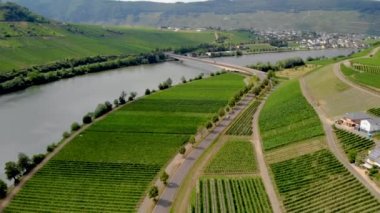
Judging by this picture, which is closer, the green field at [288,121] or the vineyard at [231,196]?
the vineyard at [231,196]

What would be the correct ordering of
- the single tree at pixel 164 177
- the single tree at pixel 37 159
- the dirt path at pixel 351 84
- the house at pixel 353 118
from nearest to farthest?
the single tree at pixel 164 177
the house at pixel 353 118
the single tree at pixel 37 159
the dirt path at pixel 351 84

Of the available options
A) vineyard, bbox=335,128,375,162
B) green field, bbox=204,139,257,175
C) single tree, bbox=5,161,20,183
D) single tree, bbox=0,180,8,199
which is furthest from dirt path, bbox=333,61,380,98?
single tree, bbox=0,180,8,199

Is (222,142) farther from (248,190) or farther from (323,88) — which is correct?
(323,88)

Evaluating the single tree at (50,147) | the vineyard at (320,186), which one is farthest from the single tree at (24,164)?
the vineyard at (320,186)

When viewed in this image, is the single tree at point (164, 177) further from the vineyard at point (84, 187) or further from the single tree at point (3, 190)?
the single tree at point (3, 190)

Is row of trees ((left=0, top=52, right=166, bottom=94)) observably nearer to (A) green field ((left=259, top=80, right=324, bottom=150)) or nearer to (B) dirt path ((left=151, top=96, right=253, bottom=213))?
(B) dirt path ((left=151, top=96, right=253, bottom=213))
